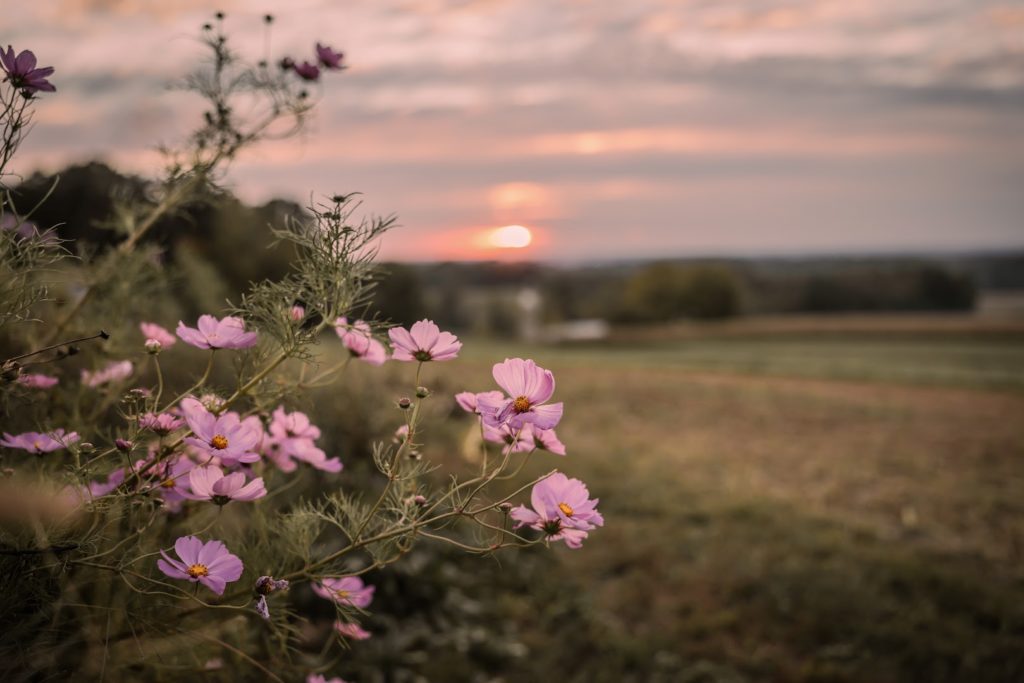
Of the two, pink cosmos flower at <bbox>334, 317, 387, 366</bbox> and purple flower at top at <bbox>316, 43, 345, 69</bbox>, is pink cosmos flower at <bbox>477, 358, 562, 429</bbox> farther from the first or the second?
purple flower at top at <bbox>316, 43, 345, 69</bbox>

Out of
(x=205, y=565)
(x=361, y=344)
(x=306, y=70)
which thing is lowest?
→ (x=205, y=565)

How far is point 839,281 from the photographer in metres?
25.5

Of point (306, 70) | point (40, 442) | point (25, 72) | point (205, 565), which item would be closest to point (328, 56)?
point (306, 70)

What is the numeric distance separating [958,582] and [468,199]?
5.53 meters

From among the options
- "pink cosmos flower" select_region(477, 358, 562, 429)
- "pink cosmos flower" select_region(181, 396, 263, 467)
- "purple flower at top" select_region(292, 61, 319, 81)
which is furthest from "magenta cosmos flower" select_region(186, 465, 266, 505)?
"purple flower at top" select_region(292, 61, 319, 81)

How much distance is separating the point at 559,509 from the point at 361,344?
397mm

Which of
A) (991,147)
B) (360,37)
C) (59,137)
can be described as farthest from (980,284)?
(59,137)

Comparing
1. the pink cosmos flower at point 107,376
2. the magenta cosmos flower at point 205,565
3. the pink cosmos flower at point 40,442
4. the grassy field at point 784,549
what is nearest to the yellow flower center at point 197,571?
the magenta cosmos flower at point 205,565

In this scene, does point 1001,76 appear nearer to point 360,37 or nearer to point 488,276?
point 360,37

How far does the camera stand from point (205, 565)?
0.90 metres

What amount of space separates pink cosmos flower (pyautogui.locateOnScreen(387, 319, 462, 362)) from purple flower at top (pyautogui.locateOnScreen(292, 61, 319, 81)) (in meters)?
0.75

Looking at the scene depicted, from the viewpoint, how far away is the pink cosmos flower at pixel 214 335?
0.93 m

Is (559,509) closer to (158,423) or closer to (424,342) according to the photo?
(424,342)

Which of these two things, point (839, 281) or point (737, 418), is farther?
point (839, 281)
